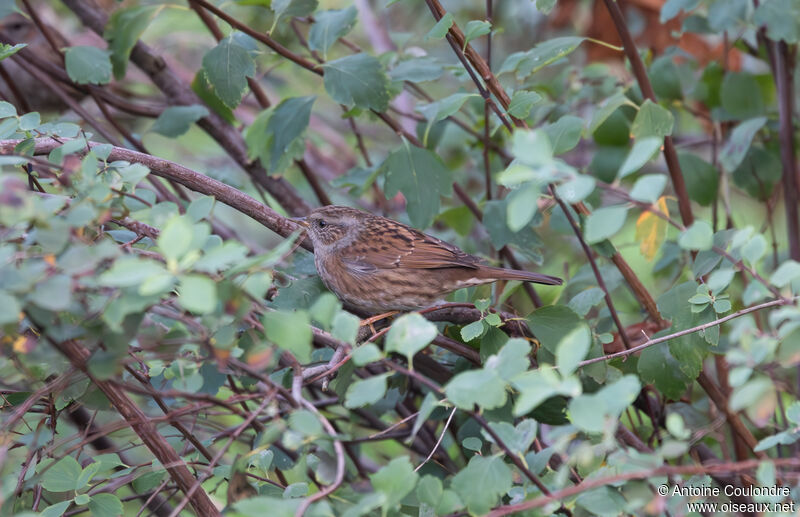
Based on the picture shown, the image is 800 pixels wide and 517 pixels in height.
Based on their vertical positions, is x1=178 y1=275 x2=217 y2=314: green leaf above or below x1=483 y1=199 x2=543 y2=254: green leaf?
above

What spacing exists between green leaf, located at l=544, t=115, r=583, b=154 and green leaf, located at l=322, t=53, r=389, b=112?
742 mm

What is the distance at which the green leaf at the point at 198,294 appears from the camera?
1271mm

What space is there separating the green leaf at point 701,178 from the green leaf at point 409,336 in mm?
2357

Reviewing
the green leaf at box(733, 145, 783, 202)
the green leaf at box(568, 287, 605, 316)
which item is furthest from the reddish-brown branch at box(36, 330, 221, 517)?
the green leaf at box(733, 145, 783, 202)

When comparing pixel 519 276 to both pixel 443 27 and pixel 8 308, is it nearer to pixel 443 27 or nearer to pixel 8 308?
pixel 443 27

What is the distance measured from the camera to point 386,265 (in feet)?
12.0

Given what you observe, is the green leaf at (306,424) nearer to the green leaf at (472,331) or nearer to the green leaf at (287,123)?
the green leaf at (472,331)

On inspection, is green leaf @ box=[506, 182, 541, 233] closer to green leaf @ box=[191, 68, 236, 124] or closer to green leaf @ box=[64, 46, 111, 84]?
green leaf @ box=[64, 46, 111, 84]

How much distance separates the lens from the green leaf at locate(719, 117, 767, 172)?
337 cm

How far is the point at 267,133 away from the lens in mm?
3301

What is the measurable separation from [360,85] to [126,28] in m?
1.08

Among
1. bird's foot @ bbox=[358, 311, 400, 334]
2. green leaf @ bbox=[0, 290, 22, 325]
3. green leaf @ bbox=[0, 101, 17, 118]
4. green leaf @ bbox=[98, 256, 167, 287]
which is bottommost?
bird's foot @ bbox=[358, 311, 400, 334]

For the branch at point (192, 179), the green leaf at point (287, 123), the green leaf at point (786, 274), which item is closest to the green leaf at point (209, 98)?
the green leaf at point (287, 123)

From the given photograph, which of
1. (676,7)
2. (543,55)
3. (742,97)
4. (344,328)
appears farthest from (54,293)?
(742,97)
